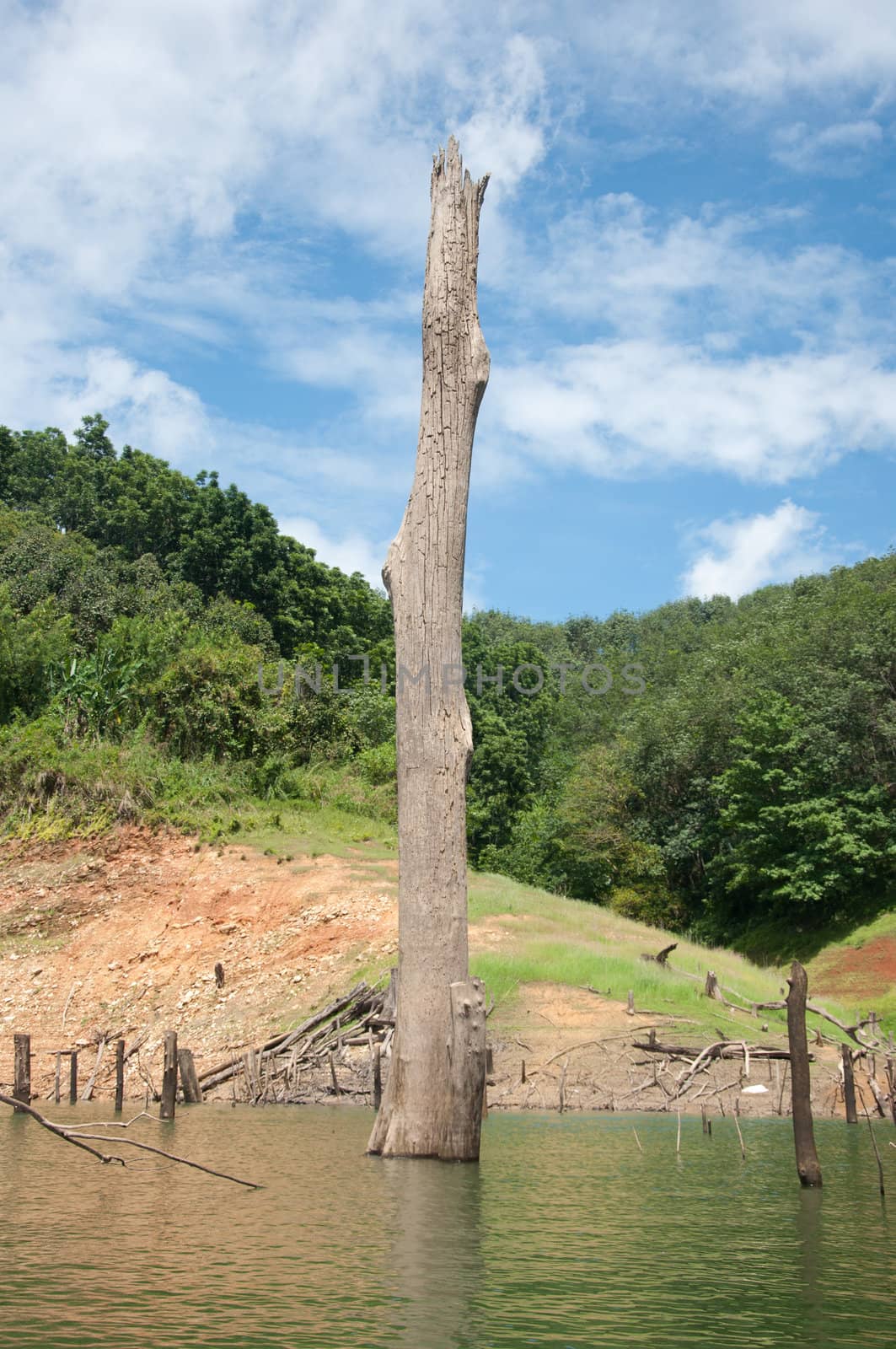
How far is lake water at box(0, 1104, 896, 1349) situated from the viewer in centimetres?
547

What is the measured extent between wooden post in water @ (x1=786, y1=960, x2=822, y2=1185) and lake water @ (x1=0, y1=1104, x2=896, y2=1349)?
227 millimetres

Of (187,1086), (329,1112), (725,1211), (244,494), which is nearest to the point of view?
(725,1211)

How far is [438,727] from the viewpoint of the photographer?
10.8 metres

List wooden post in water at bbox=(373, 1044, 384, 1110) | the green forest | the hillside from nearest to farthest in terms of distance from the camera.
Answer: wooden post in water at bbox=(373, 1044, 384, 1110), the hillside, the green forest

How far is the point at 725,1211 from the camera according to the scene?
28.4ft

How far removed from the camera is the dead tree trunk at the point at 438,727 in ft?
33.2

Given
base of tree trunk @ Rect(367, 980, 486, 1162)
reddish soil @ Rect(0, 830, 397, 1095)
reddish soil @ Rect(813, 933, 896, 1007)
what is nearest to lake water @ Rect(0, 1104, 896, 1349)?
base of tree trunk @ Rect(367, 980, 486, 1162)

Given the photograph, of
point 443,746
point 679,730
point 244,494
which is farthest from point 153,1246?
point 244,494

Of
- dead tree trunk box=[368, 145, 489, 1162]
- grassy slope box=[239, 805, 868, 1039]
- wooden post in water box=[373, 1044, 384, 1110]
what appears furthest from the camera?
grassy slope box=[239, 805, 868, 1039]

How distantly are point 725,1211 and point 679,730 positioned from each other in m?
40.7

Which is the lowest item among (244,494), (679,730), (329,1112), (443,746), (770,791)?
(329,1112)

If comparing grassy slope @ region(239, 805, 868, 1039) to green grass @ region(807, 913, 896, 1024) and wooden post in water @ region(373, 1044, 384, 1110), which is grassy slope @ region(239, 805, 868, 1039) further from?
green grass @ region(807, 913, 896, 1024)

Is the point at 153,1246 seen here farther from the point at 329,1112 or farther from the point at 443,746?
the point at 329,1112

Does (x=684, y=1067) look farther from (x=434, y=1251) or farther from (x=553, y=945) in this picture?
(x=434, y=1251)
